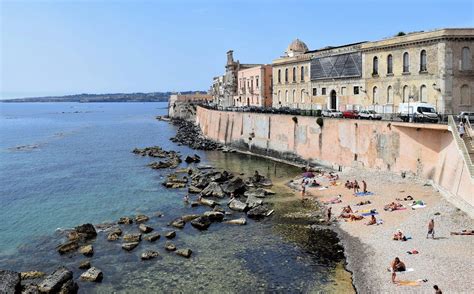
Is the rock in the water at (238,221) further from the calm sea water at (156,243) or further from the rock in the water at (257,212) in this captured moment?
the rock in the water at (257,212)

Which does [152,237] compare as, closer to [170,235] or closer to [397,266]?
[170,235]

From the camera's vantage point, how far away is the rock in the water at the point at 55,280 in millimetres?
19594

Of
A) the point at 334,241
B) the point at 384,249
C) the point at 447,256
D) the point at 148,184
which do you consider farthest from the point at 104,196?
the point at 447,256

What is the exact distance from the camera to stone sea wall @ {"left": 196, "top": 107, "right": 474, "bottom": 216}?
95.1ft

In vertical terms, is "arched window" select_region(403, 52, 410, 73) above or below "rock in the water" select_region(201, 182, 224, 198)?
above

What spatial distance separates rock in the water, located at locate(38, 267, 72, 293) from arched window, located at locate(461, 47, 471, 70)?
33.0m

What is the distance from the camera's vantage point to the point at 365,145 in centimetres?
3853

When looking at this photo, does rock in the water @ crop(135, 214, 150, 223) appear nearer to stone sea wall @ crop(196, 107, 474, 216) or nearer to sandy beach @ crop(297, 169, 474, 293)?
sandy beach @ crop(297, 169, 474, 293)

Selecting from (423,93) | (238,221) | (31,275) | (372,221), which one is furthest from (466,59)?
(31,275)

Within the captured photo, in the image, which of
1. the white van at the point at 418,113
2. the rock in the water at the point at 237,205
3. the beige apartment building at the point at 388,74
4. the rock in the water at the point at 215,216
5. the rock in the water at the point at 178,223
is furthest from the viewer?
the beige apartment building at the point at 388,74

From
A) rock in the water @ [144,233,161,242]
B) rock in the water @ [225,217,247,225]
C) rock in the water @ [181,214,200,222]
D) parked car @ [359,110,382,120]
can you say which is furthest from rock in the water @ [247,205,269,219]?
parked car @ [359,110,382,120]

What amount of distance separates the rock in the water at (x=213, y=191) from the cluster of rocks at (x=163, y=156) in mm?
13414

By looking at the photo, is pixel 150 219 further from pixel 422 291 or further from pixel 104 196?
pixel 422 291

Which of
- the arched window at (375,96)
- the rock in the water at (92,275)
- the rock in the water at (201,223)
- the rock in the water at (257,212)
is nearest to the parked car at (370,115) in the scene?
the arched window at (375,96)
